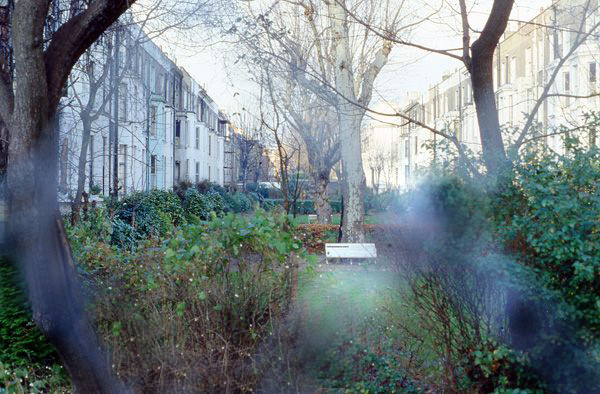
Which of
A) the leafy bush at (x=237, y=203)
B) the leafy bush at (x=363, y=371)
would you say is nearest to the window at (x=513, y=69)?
the leafy bush at (x=237, y=203)

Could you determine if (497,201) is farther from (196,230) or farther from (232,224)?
(196,230)

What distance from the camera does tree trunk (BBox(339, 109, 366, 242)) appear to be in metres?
16.9

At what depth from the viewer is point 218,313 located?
5980 millimetres

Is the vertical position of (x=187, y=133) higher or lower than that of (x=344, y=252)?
higher

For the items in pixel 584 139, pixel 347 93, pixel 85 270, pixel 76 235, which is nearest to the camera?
pixel 584 139

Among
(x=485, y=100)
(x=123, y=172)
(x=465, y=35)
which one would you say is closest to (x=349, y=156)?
(x=465, y=35)

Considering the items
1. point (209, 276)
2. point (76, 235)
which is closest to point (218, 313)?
point (209, 276)

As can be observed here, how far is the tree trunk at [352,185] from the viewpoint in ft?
55.4

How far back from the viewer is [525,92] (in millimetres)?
30891

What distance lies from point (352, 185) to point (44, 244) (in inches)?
505

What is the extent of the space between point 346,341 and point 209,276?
Result: 139 centimetres

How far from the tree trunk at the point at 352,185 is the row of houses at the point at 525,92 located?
2.79 feet

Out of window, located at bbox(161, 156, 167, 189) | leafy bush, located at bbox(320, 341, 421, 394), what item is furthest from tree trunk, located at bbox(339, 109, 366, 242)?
window, located at bbox(161, 156, 167, 189)

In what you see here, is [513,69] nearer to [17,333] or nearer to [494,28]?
[494,28]
